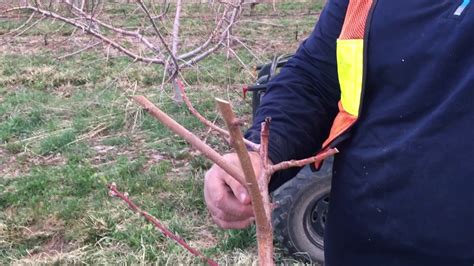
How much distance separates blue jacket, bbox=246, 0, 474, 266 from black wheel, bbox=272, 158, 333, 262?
1.84 metres

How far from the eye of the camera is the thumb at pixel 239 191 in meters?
1.33

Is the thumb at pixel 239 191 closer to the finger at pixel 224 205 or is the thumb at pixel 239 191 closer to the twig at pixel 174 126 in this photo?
the finger at pixel 224 205

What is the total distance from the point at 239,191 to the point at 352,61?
44 cm

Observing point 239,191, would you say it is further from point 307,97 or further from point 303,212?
point 303,212

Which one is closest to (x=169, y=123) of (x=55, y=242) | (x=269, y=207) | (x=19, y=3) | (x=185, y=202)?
(x=269, y=207)

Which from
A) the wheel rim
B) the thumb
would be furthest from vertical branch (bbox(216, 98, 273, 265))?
the wheel rim

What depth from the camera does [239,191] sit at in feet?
4.53

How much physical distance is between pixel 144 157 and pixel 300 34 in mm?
8399

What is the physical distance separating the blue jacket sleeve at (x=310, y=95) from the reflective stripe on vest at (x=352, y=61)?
0.22 ft

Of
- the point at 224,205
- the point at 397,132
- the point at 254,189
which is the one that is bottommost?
the point at 224,205

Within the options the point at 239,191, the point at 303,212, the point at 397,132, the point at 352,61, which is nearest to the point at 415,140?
the point at 397,132

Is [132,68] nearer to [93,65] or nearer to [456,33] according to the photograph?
[93,65]

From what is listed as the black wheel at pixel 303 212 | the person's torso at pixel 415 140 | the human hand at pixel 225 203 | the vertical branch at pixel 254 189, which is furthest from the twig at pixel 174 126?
the black wheel at pixel 303 212

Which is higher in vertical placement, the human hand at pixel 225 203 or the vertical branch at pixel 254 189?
the vertical branch at pixel 254 189
